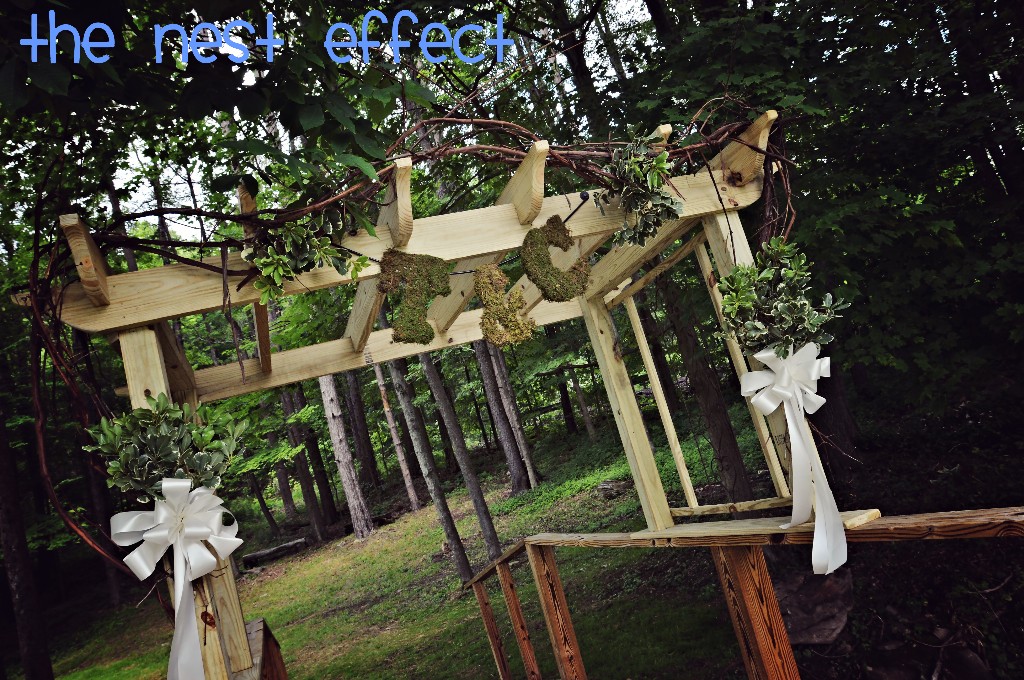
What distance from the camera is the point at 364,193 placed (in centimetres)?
225

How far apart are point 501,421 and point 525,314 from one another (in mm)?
8450

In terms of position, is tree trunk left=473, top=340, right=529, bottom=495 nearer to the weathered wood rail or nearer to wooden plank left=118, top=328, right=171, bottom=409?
the weathered wood rail

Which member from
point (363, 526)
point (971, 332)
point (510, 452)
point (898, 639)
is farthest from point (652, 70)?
point (363, 526)

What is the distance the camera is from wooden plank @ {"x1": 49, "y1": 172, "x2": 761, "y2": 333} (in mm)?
2170

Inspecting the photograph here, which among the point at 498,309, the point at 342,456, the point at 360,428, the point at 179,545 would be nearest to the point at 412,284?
the point at 498,309

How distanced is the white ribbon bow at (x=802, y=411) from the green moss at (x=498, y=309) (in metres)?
0.85

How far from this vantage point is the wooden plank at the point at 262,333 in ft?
9.32

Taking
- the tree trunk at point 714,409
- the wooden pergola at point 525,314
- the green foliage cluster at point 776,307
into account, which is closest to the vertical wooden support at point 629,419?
the wooden pergola at point 525,314

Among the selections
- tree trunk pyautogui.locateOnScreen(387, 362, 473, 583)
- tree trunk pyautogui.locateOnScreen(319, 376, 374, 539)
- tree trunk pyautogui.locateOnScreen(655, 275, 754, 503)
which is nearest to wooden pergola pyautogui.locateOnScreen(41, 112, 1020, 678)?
tree trunk pyautogui.locateOnScreen(655, 275, 754, 503)

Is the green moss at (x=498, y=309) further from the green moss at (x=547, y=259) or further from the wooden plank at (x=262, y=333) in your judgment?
the wooden plank at (x=262, y=333)

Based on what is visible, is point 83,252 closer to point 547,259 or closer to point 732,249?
point 547,259

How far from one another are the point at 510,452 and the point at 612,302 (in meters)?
7.72

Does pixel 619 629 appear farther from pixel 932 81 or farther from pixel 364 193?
pixel 932 81

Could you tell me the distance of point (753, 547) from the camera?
2490mm
